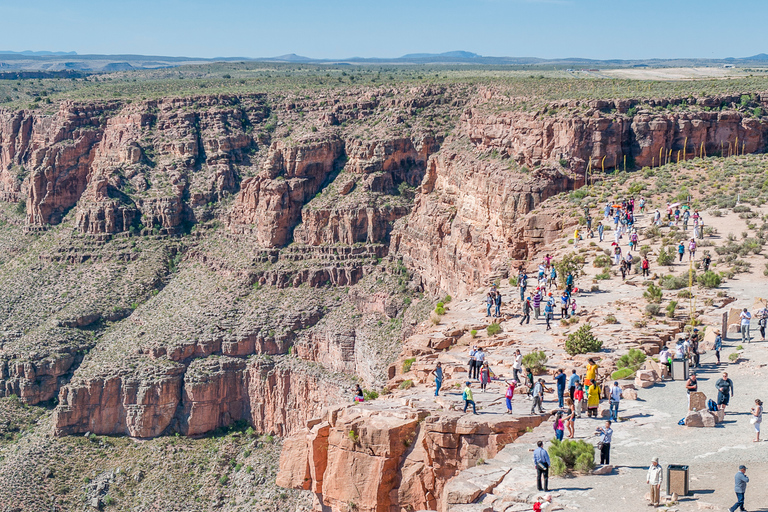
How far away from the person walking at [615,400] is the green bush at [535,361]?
589 centimetres

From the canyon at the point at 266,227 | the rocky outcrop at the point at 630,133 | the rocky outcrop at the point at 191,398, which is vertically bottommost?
the rocky outcrop at the point at 191,398

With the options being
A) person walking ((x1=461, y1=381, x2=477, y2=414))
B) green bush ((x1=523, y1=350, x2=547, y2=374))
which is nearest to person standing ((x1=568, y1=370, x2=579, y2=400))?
person walking ((x1=461, y1=381, x2=477, y2=414))

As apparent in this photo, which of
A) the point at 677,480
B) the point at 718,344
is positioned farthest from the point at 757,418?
the point at 718,344

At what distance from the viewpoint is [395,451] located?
36.4m

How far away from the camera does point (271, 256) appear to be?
108m

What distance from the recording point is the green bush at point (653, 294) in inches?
1907

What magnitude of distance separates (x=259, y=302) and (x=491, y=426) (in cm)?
6975

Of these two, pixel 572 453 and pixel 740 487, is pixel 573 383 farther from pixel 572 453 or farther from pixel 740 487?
pixel 740 487

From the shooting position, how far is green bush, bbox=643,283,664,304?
48.4 metres

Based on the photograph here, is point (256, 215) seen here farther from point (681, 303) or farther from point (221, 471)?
point (681, 303)

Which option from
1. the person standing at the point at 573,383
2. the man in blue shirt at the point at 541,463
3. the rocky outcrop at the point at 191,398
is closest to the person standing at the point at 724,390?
the person standing at the point at 573,383

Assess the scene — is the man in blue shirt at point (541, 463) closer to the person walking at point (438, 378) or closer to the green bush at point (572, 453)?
the green bush at point (572, 453)

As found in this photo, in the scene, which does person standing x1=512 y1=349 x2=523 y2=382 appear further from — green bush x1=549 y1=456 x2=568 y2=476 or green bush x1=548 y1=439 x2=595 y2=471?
green bush x1=549 y1=456 x2=568 y2=476

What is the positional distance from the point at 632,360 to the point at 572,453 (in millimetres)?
10300
